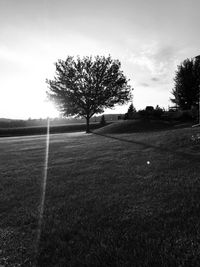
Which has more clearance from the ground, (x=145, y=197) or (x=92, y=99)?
(x=92, y=99)

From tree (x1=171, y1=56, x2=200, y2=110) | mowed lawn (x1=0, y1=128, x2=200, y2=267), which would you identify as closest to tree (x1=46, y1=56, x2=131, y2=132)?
tree (x1=171, y1=56, x2=200, y2=110)

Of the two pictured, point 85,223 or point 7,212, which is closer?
point 85,223

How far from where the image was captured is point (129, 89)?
3409 cm

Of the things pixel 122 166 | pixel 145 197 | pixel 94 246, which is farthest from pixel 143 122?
pixel 94 246

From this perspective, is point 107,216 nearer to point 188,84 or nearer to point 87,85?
point 87,85

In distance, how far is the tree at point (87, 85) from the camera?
1259 inches

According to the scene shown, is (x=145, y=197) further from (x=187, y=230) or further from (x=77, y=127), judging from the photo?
(x=77, y=127)

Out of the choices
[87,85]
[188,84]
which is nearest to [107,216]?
[87,85]

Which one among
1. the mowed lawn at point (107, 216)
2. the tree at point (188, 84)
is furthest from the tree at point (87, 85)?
the mowed lawn at point (107, 216)

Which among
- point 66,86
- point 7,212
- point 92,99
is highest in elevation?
point 66,86

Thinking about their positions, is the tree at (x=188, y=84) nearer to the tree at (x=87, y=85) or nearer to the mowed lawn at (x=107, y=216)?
the tree at (x=87, y=85)

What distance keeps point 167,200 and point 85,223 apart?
6.62 ft

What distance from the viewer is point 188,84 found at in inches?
1582

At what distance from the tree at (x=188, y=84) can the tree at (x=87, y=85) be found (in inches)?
566
